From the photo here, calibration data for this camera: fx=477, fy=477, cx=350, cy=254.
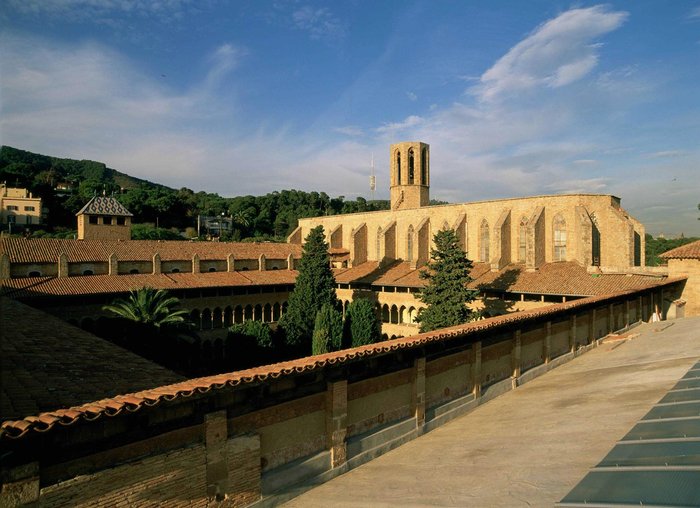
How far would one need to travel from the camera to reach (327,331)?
30.3m

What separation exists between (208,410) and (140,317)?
Result: 2072 cm

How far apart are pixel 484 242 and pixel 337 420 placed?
32.9 metres

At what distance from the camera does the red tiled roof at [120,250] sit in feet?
96.8

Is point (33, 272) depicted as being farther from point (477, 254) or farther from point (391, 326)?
point (477, 254)

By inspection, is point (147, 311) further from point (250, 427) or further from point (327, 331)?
point (250, 427)

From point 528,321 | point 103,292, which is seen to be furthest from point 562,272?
point 103,292

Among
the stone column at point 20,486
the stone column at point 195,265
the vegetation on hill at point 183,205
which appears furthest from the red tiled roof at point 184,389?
the vegetation on hill at point 183,205

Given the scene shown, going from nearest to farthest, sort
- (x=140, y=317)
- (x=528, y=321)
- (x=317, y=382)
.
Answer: (x=317, y=382) < (x=528, y=321) < (x=140, y=317)

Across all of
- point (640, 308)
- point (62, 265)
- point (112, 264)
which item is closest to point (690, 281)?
point (640, 308)

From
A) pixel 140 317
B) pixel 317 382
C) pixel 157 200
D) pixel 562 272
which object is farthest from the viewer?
pixel 157 200

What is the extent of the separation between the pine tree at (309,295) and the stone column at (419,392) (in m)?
22.1

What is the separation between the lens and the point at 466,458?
8.94 metres

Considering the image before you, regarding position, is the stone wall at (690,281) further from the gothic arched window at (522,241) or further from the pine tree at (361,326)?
the pine tree at (361,326)

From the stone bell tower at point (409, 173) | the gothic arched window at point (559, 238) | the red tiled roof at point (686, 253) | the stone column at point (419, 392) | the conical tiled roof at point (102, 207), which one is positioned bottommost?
the stone column at point (419, 392)
